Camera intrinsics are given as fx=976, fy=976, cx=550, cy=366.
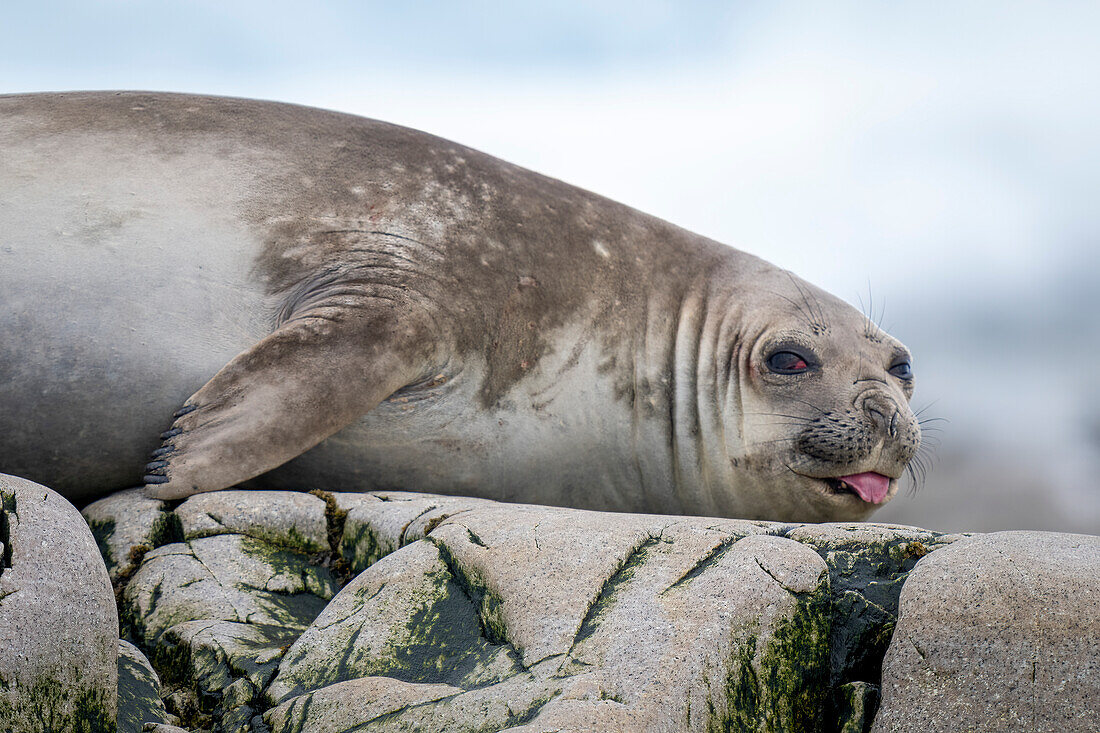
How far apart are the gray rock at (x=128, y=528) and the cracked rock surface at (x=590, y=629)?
13 centimetres

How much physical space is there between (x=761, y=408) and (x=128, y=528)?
2.99 metres

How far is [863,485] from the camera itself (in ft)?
15.7

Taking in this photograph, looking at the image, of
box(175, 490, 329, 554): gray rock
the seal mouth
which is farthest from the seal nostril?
box(175, 490, 329, 554): gray rock

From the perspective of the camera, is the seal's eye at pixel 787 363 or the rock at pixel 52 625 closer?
the rock at pixel 52 625

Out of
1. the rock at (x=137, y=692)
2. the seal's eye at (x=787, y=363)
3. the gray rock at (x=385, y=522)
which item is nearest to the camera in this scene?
the rock at (x=137, y=692)

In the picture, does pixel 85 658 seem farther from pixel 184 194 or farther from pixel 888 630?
pixel 184 194

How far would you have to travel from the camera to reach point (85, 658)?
87.5 inches

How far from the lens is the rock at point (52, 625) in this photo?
208 cm

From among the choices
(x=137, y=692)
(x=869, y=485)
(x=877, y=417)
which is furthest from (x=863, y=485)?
(x=137, y=692)

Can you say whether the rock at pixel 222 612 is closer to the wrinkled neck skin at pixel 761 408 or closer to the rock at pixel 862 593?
the rock at pixel 862 593

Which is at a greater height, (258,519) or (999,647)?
(999,647)

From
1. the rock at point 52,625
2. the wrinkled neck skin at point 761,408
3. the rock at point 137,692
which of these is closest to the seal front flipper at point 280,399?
the rock at point 137,692

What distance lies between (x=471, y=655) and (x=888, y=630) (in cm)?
98

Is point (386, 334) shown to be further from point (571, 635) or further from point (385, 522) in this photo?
point (571, 635)
